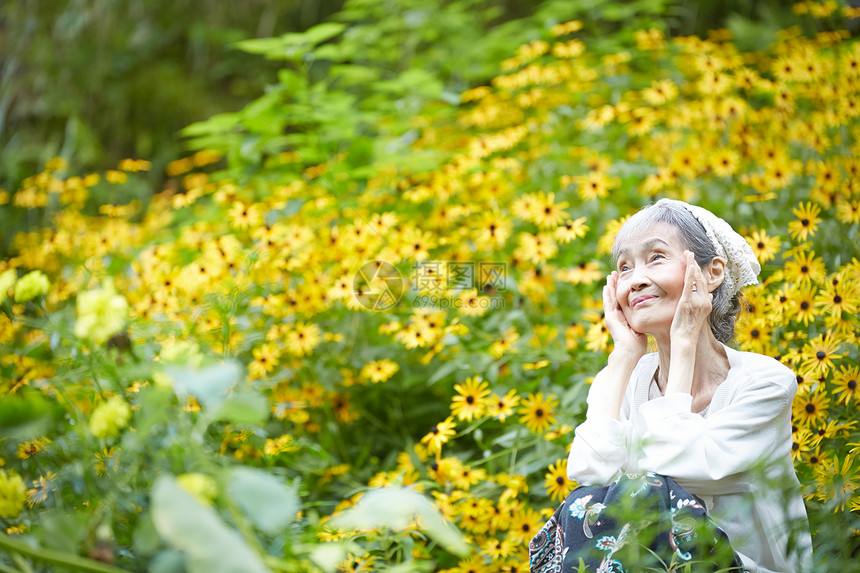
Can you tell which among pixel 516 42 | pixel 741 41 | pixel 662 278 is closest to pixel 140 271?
pixel 662 278

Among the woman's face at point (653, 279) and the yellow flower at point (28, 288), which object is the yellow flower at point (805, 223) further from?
the yellow flower at point (28, 288)

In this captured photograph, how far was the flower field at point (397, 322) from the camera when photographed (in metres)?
0.71

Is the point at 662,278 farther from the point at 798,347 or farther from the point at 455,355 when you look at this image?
the point at 455,355

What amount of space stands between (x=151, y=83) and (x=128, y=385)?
3.54m

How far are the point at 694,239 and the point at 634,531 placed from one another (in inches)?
20.6

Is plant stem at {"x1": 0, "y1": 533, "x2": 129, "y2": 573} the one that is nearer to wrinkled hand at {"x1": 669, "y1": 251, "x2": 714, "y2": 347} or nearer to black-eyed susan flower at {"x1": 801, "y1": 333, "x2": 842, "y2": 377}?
wrinkled hand at {"x1": 669, "y1": 251, "x2": 714, "y2": 347}

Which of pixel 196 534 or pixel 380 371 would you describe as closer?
pixel 196 534

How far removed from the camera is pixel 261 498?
584 millimetres

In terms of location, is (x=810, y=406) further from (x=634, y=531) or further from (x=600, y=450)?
(x=634, y=531)

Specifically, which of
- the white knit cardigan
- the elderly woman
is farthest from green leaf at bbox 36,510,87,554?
the white knit cardigan

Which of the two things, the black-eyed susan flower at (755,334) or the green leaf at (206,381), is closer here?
the green leaf at (206,381)

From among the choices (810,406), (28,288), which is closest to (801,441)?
(810,406)

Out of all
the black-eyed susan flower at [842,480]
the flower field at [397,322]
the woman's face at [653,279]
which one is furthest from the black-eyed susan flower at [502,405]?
the black-eyed susan flower at [842,480]

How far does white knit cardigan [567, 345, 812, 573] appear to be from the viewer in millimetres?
972
